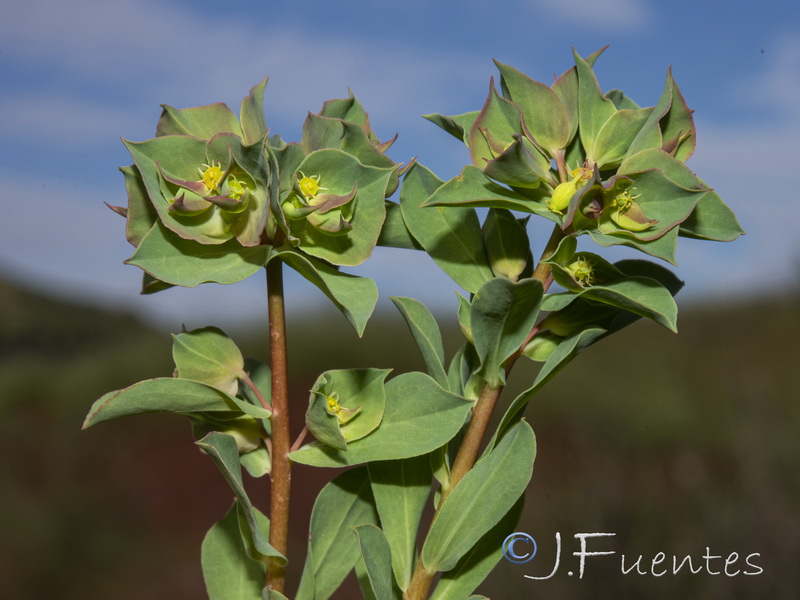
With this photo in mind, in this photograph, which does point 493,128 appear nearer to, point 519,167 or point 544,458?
point 519,167

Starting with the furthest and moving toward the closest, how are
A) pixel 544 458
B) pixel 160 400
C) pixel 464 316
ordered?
pixel 544 458 → pixel 464 316 → pixel 160 400

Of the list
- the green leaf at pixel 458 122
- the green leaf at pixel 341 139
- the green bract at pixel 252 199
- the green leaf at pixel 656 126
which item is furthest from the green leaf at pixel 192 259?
the green leaf at pixel 656 126

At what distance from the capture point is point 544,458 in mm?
4988

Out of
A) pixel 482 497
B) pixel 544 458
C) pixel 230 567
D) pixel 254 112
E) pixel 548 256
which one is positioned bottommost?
pixel 544 458

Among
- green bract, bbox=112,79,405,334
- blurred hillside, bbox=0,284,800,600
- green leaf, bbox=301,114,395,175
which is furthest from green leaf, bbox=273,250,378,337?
blurred hillside, bbox=0,284,800,600

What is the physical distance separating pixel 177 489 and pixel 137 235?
168 inches

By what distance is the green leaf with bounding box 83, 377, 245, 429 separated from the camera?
594 mm

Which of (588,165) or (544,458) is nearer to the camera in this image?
(588,165)

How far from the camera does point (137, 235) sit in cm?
65

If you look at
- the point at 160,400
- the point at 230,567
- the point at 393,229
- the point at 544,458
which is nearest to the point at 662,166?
the point at 393,229

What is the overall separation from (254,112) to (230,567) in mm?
447

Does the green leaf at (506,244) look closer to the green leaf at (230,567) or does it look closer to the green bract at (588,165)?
the green bract at (588,165)

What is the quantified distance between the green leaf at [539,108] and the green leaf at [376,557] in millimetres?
378

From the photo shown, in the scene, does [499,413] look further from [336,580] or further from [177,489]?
[336,580]
